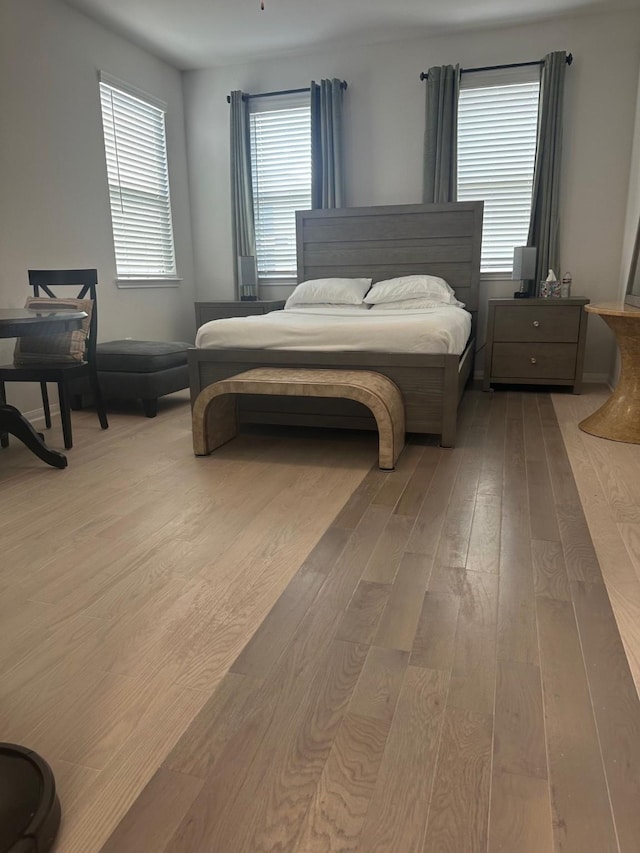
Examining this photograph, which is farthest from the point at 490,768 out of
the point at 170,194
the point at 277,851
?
the point at 170,194

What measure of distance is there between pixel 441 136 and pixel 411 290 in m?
1.27

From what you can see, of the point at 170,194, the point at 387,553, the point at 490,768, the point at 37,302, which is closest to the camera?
the point at 490,768

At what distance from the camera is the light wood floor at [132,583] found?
111 cm

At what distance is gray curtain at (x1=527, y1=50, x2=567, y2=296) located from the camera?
4176mm

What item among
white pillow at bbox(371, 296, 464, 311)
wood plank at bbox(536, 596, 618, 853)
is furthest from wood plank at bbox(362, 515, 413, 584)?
white pillow at bbox(371, 296, 464, 311)

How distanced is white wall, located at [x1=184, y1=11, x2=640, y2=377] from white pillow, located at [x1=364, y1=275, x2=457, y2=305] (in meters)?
0.65

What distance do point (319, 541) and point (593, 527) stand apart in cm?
97

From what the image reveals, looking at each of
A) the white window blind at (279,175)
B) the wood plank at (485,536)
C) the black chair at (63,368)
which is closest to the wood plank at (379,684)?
the wood plank at (485,536)

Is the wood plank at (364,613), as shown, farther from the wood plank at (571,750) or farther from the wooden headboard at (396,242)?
the wooden headboard at (396,242)

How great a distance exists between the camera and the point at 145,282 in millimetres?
4738

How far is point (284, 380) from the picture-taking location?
269cm

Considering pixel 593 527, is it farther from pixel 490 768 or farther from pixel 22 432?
pixel 22 432

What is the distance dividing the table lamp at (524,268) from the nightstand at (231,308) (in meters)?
1.93

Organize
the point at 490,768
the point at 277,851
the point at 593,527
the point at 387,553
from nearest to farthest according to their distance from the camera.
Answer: the point at 277,851
the point at 490,768
the point at 387,553
the point at 593,527
